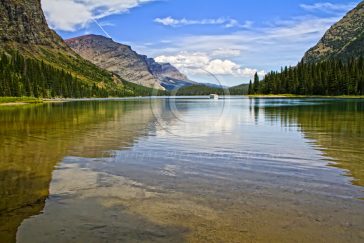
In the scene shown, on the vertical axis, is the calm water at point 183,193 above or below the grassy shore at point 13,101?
below

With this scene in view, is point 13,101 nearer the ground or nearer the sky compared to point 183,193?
nearer the sky

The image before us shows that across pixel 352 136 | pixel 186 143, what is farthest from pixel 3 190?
pixel 352 136

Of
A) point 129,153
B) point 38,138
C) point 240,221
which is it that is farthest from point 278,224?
point 38,138

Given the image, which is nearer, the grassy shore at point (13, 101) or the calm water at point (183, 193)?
the calm water at point (183, 193)

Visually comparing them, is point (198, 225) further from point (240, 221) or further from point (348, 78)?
point (348, 78)

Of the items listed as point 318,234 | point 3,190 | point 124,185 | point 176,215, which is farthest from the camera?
point 124,185

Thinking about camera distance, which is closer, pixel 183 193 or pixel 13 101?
pixel 183 193

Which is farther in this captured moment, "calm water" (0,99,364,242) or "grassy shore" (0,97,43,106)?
"grassy shore" (0,97,43,106)

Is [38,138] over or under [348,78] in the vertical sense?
under

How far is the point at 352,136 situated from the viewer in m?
30.7

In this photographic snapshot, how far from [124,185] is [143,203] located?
2791mm

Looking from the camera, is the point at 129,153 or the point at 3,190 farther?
the point at 129,153

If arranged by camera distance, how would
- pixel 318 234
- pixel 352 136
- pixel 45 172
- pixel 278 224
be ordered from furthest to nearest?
pixel 352 136 → pixel 45 172 → pixel 278 224 → pixel 318 234

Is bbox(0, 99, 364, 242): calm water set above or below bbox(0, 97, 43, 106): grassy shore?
below
